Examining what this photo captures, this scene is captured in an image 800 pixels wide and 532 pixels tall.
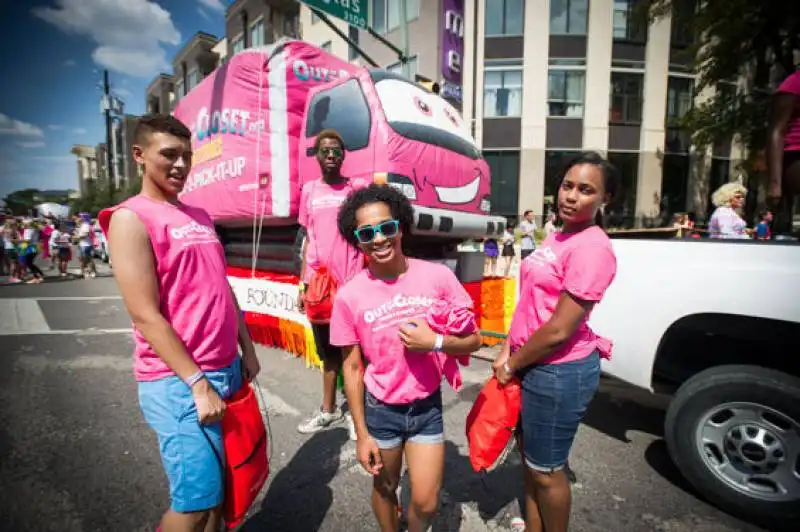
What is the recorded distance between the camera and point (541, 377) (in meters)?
1.79

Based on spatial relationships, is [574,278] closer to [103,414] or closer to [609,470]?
[609,470]

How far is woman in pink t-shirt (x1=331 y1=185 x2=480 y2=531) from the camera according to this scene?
174cm

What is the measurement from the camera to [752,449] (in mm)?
2201

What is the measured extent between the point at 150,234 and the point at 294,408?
2577mm

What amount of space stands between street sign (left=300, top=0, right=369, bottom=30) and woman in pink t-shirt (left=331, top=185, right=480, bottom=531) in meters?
7.35

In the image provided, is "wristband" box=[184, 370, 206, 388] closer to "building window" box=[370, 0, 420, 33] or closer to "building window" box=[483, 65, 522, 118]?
"building window" box=[483, 65, 522, 118]

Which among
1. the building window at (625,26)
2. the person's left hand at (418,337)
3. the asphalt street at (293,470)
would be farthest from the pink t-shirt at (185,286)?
the building window at (625,26)

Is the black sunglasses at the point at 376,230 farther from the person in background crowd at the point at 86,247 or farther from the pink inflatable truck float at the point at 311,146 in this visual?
the person in background crowd at the point at 86,247

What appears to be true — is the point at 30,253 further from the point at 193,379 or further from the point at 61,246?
the point at 193,379

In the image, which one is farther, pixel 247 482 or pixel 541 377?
pixel 541 377

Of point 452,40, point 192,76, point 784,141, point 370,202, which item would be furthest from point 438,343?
point 192,76

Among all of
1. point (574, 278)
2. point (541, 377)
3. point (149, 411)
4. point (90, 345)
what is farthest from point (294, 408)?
point (90, 345)

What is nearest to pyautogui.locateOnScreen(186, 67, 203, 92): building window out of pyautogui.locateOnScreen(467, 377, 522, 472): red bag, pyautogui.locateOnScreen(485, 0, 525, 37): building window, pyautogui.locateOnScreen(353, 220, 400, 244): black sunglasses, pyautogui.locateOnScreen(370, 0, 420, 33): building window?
pyautogui.locateOnScreen(370, 0, 420, 33): building window

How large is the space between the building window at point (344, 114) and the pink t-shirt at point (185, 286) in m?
3.08
